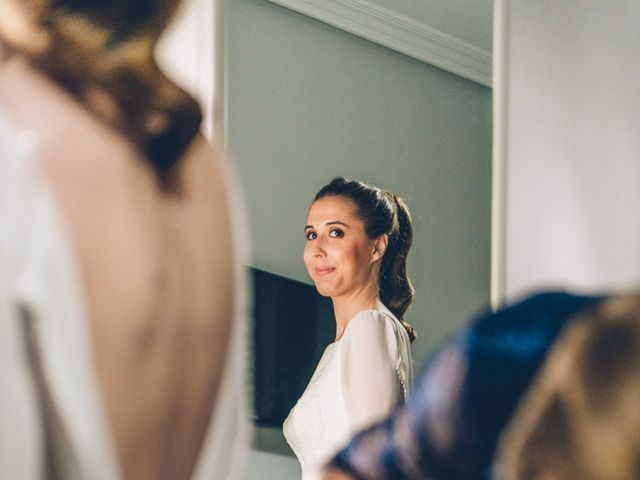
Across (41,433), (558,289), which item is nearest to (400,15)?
(558,289)

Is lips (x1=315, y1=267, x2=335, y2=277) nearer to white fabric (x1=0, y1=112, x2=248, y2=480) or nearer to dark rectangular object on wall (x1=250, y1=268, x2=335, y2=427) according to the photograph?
dark rectangular object on wall (x1=250, y1=268, x2=335, y2=427)

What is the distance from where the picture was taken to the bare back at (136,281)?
49.9 inches

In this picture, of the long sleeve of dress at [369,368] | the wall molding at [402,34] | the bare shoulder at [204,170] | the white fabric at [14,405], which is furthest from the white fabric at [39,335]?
the wall molding at [402,34]

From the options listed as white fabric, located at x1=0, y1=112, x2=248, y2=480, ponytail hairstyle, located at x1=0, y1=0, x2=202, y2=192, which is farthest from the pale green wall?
white fabric, located at x1=0, y1=112, x2=248, y2=480

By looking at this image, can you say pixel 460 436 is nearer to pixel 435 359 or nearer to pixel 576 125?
pixel 435 359

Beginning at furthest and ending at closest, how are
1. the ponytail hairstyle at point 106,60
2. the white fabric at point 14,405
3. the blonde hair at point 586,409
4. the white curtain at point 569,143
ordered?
the ponytail hairstyle at point 106,60 → the white fabric at point 14,405 → the white curtain at point 569,143 → the blonde hair at point 586,409

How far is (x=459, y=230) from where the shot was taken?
1237 millimetres

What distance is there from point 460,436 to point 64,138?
1.88 ft

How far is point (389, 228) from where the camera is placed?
4.32ft

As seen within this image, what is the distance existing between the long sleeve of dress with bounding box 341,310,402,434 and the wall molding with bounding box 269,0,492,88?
0.98 ft

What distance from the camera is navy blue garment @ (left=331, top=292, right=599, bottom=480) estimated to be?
1039 millimetres

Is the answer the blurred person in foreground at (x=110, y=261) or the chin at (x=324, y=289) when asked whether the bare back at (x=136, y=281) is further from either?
the chin at (x=324, y=289)

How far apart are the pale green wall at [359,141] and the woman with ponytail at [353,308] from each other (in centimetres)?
2

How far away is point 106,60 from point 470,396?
0.59 m
